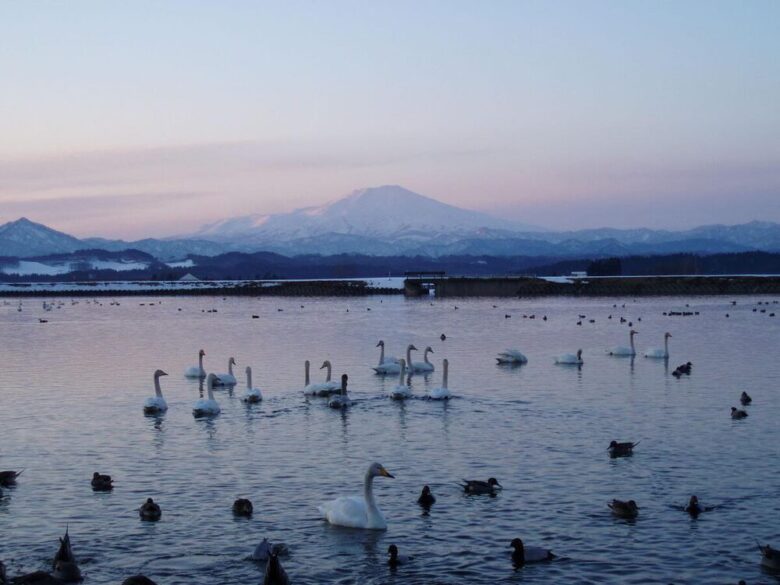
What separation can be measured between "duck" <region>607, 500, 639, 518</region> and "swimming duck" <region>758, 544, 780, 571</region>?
249 cm

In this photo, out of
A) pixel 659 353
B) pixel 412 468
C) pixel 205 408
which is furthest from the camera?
pixel 659 353

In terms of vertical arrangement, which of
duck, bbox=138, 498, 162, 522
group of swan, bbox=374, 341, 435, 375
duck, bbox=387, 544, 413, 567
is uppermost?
group of swan, bbox=374, 341, 435, 375

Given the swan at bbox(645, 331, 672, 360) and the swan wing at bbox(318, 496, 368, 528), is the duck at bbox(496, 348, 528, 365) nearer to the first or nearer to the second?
the swan at bbox(645, 331, 672, 360)

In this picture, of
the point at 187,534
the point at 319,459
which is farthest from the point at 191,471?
the point at 187,534

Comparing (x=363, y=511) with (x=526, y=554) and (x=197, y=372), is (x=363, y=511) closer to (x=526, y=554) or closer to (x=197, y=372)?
(x=526, y=554)

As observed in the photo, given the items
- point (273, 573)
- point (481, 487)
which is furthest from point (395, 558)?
point (481, 487)

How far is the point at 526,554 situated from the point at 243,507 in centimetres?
472

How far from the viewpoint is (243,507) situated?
16.3 m

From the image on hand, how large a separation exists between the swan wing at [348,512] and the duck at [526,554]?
8.64 ft

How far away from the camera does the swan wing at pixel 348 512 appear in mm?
15711

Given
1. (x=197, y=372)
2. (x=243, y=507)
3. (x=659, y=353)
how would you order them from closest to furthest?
1. (x=243, y=507)
2. (x=197, y=372)
3. (x=659, y=353)

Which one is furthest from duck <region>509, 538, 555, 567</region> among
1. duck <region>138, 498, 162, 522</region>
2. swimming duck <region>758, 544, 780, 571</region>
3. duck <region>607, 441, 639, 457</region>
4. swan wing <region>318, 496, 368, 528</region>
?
duck <region>607, 441, 639, 457</region>

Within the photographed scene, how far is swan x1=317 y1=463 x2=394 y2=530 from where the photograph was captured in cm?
1569

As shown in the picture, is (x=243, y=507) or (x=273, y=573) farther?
(x=243, y=507)
